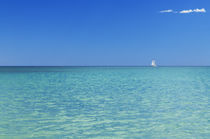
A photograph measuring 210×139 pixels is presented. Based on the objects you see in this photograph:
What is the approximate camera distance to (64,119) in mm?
14094

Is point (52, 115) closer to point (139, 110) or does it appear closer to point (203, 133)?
point (139, 110)

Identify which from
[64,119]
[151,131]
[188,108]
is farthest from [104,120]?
[188,108]

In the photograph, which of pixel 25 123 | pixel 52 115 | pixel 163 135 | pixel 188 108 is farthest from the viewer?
pixel 188 108

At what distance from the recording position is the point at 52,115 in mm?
15164

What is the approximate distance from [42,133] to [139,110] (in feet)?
22.9

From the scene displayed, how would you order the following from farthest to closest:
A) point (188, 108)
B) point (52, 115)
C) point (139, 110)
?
point (188, 108), point (139, 110), point (52, 115)

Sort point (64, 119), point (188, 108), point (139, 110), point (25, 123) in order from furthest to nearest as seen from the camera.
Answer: point (188, 108) < point (139, 110) < point (64, 119) < point (25, 123)

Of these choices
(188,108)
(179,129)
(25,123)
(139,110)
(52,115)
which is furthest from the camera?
(188,108)

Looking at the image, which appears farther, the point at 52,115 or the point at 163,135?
the point at 52,115

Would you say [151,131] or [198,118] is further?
[198,118]

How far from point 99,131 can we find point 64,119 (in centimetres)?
302

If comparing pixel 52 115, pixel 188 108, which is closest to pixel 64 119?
pixel 52 115

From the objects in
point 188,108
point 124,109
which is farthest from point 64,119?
point 188,108

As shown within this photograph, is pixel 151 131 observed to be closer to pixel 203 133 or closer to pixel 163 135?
pixel 163 135
